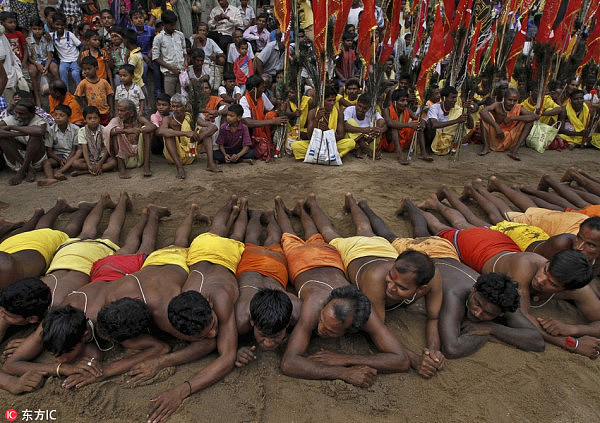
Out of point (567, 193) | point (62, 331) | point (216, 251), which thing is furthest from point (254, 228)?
point (567, 193)

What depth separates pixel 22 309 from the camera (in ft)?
7.82

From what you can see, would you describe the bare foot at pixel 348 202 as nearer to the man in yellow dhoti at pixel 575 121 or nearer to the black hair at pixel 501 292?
the black hair at pixel 501 292

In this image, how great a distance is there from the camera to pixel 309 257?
303 cm

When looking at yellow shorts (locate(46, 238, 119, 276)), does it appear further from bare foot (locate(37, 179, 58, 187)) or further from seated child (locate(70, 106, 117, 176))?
seated child (locate(70, 106, 117, 176))

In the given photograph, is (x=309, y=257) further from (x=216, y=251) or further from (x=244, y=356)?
(x=244, y=356)

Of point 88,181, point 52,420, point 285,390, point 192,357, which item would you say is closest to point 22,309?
point 52,420

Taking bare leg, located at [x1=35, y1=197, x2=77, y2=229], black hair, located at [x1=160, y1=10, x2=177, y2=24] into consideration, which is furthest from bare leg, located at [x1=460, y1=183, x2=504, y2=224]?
black hair, located at [x1=160, y1=10, x2=177, y2=24]

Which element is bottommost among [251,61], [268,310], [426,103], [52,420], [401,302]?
[52,420]

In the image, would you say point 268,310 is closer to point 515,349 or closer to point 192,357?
point 192,357

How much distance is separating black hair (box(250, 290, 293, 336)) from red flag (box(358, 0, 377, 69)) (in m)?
4.85

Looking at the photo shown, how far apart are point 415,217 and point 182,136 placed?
3496 millimetres

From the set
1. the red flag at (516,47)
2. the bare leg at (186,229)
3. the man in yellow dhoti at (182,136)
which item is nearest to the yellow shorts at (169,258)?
the bare leg at (186,229)

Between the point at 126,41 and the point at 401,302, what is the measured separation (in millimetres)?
6399

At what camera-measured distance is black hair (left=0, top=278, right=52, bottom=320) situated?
7.77 ft
